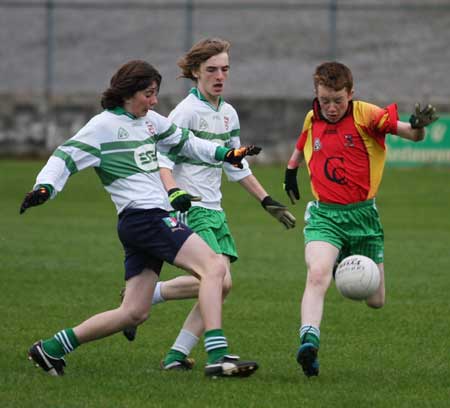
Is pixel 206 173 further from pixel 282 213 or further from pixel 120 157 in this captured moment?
pixel 120 157

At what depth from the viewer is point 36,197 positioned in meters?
6.17

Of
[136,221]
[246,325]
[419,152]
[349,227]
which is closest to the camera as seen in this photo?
[136,221]

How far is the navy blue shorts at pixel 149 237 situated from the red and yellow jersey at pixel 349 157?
44.7 inches

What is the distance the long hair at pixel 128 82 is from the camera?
667 centimetres

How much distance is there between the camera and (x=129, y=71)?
6.70 metres

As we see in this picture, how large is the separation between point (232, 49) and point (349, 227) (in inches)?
1058

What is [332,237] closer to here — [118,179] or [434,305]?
[118,179]

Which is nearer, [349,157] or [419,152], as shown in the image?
[349,157]

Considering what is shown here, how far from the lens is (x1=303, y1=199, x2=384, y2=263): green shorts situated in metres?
7.18

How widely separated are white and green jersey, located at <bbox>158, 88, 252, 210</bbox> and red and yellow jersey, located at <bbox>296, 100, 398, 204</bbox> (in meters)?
0.53

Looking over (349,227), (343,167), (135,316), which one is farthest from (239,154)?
(135,316)

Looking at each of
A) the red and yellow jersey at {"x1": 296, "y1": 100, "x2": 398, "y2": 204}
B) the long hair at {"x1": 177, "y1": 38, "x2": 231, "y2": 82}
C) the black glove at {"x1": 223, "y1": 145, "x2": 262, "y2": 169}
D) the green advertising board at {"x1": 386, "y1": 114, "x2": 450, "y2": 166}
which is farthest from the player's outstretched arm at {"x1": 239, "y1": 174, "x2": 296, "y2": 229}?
the green advertising board at {"x1": 386, "y1": 114, "x2": 450, "y2": 166}

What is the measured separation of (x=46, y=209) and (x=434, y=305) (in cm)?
971

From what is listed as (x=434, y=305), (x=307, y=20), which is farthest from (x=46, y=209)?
(x=307, y=20)
